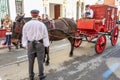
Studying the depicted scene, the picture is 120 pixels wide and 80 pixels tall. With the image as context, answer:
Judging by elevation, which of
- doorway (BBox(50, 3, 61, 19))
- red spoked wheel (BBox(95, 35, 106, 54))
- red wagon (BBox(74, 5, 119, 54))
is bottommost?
red spoked wheel (BBox(95, 35, 106, 54))

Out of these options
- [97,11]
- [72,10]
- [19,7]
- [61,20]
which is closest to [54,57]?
[61,20]

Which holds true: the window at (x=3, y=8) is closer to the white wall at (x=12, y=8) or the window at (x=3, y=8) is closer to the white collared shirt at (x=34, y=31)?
the white wall at (x=12, y=8)

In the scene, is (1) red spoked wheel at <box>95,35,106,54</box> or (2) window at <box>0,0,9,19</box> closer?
(1) red spoked wheel at <box>95,35,106,54</box>

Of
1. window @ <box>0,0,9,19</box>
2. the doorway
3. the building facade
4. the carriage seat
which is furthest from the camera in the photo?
the doorway

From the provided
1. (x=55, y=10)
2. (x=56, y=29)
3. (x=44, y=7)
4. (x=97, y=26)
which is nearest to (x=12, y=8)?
(x=44, y=7)

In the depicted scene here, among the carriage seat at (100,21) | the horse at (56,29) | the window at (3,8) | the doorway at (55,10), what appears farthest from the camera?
the doorway at (55,10)

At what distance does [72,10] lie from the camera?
75.7 ft

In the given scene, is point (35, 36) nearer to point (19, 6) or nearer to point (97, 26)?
point (97, 26)

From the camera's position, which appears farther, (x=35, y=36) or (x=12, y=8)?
(x=12, y=8)

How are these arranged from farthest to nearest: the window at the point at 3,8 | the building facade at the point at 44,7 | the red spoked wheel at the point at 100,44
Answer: the building facade at the point at 44,7
the window at the point at 3,8
the red spoked wheel at the point at 100,44

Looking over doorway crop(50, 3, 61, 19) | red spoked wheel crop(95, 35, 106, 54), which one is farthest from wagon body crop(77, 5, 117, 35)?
doorway crop(50, 3, 61, 19)

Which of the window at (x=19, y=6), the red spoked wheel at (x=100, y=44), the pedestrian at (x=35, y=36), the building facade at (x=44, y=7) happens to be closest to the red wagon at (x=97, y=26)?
the red spoked wheel at (x=100, y=44)

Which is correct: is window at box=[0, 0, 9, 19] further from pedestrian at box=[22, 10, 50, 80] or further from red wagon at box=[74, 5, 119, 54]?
pedestrian at box=[22, 10, 50, 80]

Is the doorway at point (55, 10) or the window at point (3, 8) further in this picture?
the doorway at point (55, 10)
